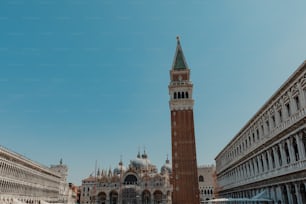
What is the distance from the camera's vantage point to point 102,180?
269ft

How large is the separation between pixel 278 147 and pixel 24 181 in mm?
42780

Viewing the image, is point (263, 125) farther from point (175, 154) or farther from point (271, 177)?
point (175, 154)

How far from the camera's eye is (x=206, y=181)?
266 feet

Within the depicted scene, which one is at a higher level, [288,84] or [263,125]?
[288,84]

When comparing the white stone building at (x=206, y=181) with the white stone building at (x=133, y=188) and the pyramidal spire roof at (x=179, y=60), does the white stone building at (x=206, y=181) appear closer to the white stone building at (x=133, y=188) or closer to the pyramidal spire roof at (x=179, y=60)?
the white stone building at (x=133, y=188)

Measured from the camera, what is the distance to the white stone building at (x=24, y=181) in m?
39.8

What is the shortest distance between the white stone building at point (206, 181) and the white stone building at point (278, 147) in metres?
43.6

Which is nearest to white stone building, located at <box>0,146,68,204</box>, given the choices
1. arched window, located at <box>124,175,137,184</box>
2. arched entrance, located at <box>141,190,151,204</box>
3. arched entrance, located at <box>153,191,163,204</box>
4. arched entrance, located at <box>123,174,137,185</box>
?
arched entrance, located at <box>123,174,137,185</box>

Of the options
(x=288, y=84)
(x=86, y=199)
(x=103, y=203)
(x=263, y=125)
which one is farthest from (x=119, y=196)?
(x=288, y=84)

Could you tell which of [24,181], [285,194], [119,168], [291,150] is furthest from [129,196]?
[291,150]

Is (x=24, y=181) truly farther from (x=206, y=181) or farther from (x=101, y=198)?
(x=206, y=181)

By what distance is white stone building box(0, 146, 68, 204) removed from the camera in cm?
3984

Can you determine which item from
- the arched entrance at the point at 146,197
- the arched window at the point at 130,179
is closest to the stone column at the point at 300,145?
the arched entrance at the point at 146,197

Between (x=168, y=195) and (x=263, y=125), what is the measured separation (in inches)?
2240
